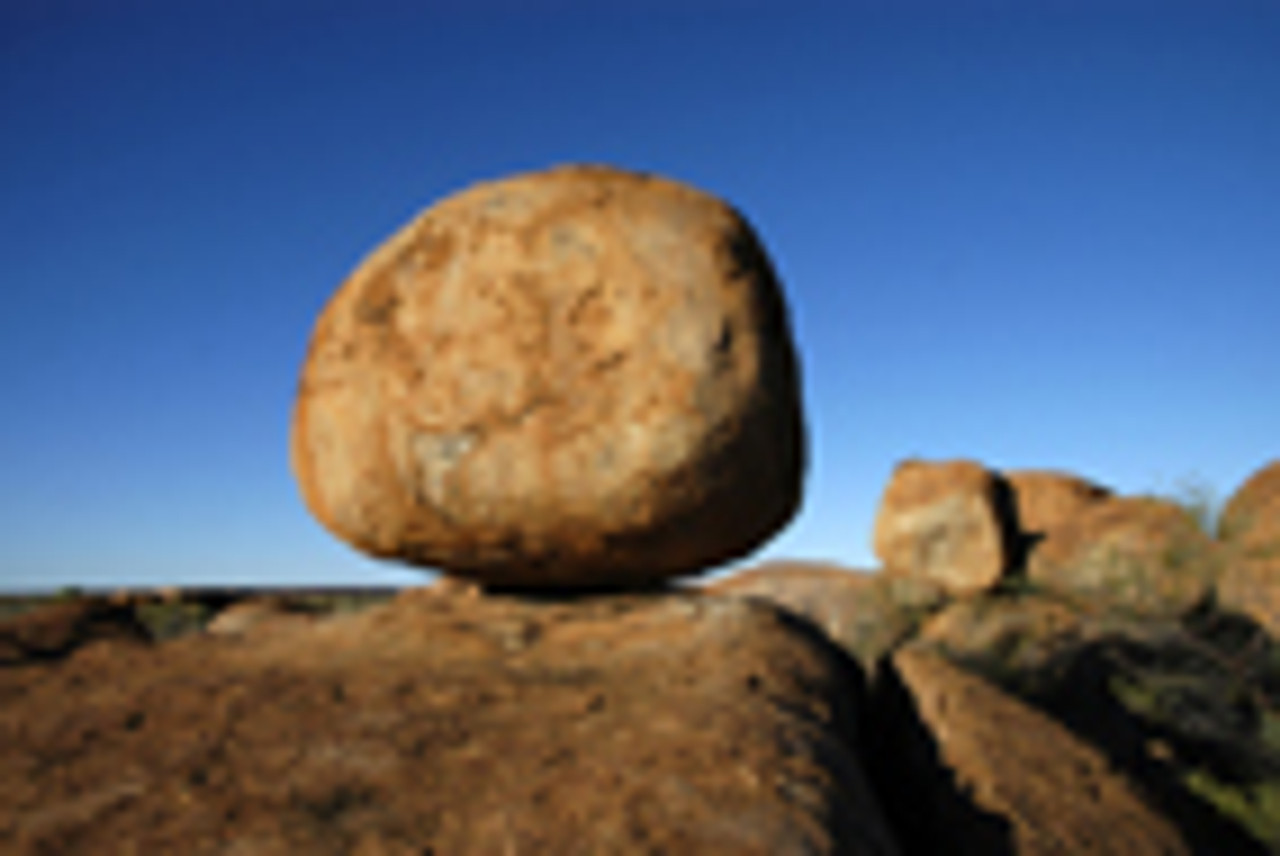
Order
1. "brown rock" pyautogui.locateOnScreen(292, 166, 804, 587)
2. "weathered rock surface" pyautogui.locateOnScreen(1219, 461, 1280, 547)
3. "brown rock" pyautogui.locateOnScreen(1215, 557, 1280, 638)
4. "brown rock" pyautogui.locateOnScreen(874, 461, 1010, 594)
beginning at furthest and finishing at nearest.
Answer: "brown rock" pyautogui.locateOnScreen(874, 461, 1010, 594) < "weathered rock surface" pyautogui.locateOnScreen(1219, 461, 1280, 547) < "brown rock" pyautogui.locateOnScreen(1215, 557, 1280, 638) < "brown rock" pyautogui.locateOnScreen(292, 166, 804, 587)

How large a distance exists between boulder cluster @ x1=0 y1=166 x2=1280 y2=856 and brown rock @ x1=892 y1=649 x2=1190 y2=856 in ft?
0.06

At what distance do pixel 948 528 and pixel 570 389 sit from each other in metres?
11.9

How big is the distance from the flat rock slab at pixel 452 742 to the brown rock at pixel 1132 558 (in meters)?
7.51

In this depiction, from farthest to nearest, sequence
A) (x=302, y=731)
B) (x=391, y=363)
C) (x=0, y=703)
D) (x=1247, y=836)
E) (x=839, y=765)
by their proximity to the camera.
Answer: (x=1247, y=836) < (x=391, y=363) < (x=0, y=703) < (x=839, y=765) < (x=302, y=731)

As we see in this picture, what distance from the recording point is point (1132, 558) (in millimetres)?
12617

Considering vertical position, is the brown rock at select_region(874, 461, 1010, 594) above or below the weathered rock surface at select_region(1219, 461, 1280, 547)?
below

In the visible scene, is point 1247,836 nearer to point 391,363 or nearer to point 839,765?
point 839,765

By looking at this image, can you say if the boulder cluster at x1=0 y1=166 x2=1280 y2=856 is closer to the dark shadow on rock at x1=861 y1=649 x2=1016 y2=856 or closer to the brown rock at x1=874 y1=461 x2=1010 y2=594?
the dark shadow on rock at x1=861 y1=649 x2=1016 y2=856

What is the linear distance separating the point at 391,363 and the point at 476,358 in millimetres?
489

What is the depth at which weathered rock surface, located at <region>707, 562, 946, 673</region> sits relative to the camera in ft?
47.8

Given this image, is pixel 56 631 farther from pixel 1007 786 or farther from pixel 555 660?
pixel 1007 786

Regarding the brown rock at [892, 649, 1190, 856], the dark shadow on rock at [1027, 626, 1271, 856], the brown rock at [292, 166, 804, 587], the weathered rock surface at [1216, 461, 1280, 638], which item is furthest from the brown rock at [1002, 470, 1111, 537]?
the brown rock at [292, 166, 804, 587]

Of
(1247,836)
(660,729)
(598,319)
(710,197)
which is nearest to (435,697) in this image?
(660,729)

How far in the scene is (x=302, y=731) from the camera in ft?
10.9
